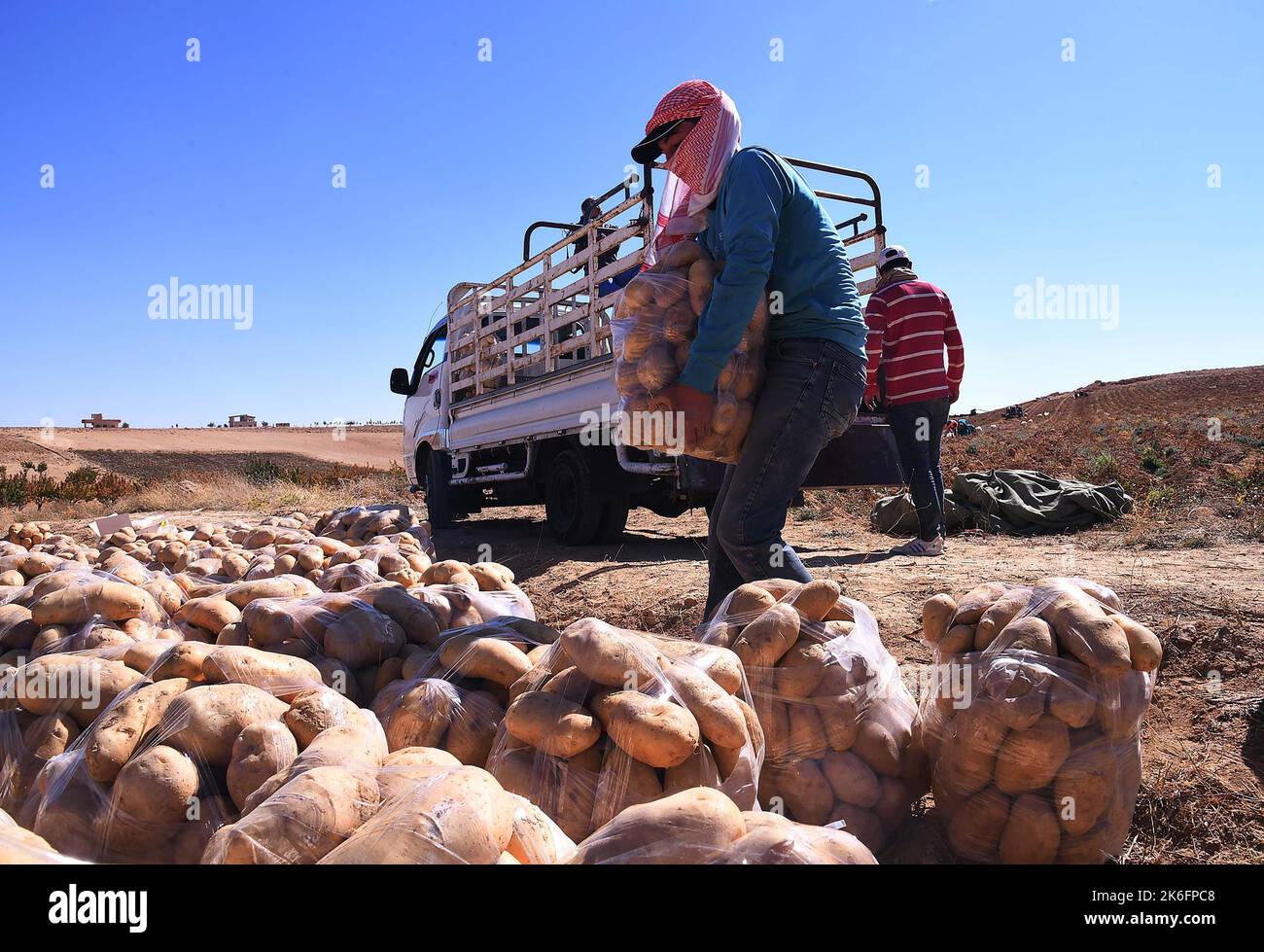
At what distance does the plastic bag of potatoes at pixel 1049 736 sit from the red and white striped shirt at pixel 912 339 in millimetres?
→ 4096

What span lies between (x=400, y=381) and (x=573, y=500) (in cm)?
488

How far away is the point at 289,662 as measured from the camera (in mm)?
2246

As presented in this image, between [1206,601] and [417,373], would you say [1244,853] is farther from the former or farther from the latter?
[417,373]

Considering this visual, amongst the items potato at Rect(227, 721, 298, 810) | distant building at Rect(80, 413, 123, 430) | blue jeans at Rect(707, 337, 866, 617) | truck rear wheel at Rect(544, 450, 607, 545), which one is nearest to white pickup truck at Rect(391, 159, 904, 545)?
truck rear wheel at Rect(544, 450, 607, 545)

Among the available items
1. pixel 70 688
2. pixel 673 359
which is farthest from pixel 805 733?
pixel 70 688

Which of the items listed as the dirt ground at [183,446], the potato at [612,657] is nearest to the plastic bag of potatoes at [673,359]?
the potato at [612,657]

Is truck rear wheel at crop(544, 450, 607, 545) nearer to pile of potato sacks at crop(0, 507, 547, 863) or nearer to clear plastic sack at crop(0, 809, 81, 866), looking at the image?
pile of potato sacks at crop(0, 507, 547, 863)

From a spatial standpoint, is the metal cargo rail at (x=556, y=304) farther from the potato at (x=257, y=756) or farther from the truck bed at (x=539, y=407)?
the potato at (x=257, y=756)

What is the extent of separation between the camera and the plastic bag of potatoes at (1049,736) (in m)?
1.99

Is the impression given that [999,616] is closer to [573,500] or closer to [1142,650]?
[1142,650]

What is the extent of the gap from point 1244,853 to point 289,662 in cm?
283

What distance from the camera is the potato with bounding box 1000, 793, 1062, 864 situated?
1998mm
